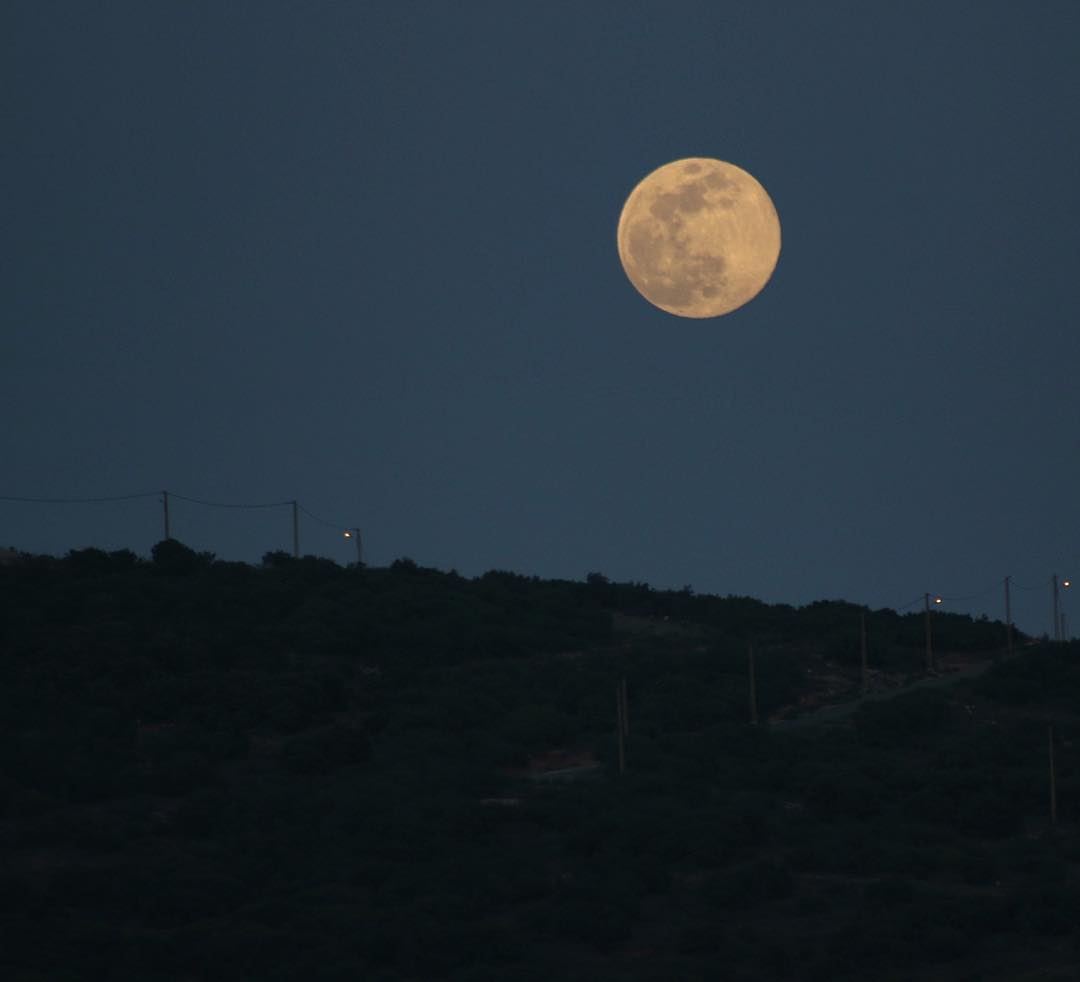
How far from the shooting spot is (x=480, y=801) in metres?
28.4

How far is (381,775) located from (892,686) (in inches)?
765

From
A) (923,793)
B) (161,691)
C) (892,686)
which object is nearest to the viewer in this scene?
(923,793)

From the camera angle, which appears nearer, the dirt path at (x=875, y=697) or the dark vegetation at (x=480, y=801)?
the dark vegetation at (x=480, y=801)

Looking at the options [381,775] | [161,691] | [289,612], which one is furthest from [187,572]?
[381,775]

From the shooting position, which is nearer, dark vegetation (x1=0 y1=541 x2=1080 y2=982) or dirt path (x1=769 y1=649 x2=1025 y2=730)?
dark vegetation (x1=0 y1=541 x2=1080 y2=982)

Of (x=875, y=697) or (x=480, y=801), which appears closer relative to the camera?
(x=480, y=801)

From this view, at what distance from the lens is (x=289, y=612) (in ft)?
153

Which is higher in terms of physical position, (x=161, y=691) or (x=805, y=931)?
(x=161, y=691)

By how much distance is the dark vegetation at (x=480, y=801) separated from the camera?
2111cm

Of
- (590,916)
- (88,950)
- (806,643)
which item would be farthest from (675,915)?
(806,643)

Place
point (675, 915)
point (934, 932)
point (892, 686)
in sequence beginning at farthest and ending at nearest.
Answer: point (892, 686)
point (675, 915)
point (934, 932)

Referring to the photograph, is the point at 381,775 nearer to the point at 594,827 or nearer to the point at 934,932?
the point at 594,827

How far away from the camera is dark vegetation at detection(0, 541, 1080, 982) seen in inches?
831

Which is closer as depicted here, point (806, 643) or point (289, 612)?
point (289, 612)
